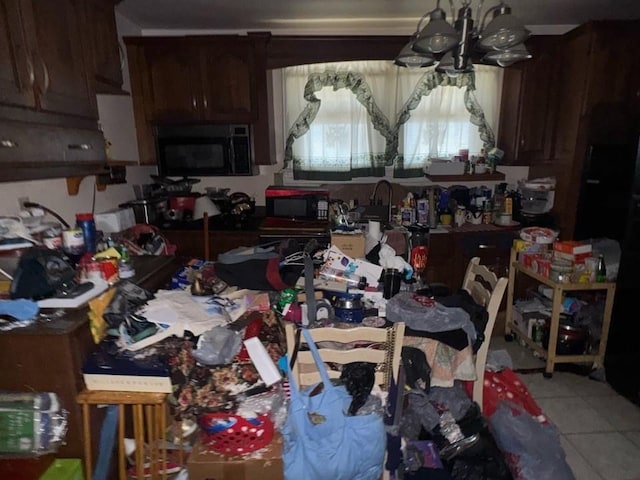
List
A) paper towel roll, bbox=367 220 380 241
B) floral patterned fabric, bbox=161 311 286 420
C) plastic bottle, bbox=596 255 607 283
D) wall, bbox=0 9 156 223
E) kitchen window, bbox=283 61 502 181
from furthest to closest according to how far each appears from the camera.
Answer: kitchen window, bbox=283 61 502 181 < plastic bottle, bbox=596 255 607 283 < paper towel roll, bbox=367 220 380 241 < wall, bbox=0 9 156 223 < floral patterned fabric, bbox=161 311 286 420

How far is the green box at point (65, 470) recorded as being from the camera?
3.96ft

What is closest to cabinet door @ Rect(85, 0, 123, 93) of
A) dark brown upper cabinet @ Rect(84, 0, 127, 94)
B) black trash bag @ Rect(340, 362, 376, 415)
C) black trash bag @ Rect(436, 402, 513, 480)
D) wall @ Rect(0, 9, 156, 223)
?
dark brown upper cabinet @ Rect(84, 0, 127, 94)

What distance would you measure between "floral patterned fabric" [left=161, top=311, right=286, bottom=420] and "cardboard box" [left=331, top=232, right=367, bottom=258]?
30.4 inches

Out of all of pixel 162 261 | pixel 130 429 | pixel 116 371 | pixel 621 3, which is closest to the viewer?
pixel 116 371

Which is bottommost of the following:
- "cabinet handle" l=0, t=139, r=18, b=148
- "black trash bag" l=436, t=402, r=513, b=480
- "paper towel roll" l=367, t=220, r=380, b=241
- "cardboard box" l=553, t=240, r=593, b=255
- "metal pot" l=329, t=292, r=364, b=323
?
"black trash bag" l=436, t=402, r=513, b=480

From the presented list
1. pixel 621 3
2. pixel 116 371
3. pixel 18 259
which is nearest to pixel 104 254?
pixel 18 259

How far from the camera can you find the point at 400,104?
10.8 feet

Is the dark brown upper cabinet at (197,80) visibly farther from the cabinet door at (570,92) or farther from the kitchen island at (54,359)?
the cabinet door at (570,92)

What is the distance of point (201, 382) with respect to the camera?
4.25 feet

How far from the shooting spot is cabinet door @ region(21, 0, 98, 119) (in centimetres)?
139

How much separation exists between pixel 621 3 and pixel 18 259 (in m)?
3.82

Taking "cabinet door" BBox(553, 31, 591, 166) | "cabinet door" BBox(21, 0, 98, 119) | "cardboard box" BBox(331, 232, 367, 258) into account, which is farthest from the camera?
"cabinet door" BBox(553, 31, 591, 166)

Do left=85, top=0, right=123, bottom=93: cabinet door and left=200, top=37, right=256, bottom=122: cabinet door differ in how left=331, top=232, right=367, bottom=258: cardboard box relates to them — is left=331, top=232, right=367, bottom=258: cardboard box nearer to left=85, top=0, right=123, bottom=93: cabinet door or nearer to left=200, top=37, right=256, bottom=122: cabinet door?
left=85, top=0, right=123, bottom=93: cabinet door

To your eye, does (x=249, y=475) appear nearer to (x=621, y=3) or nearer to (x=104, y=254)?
(x=104, y=254)
